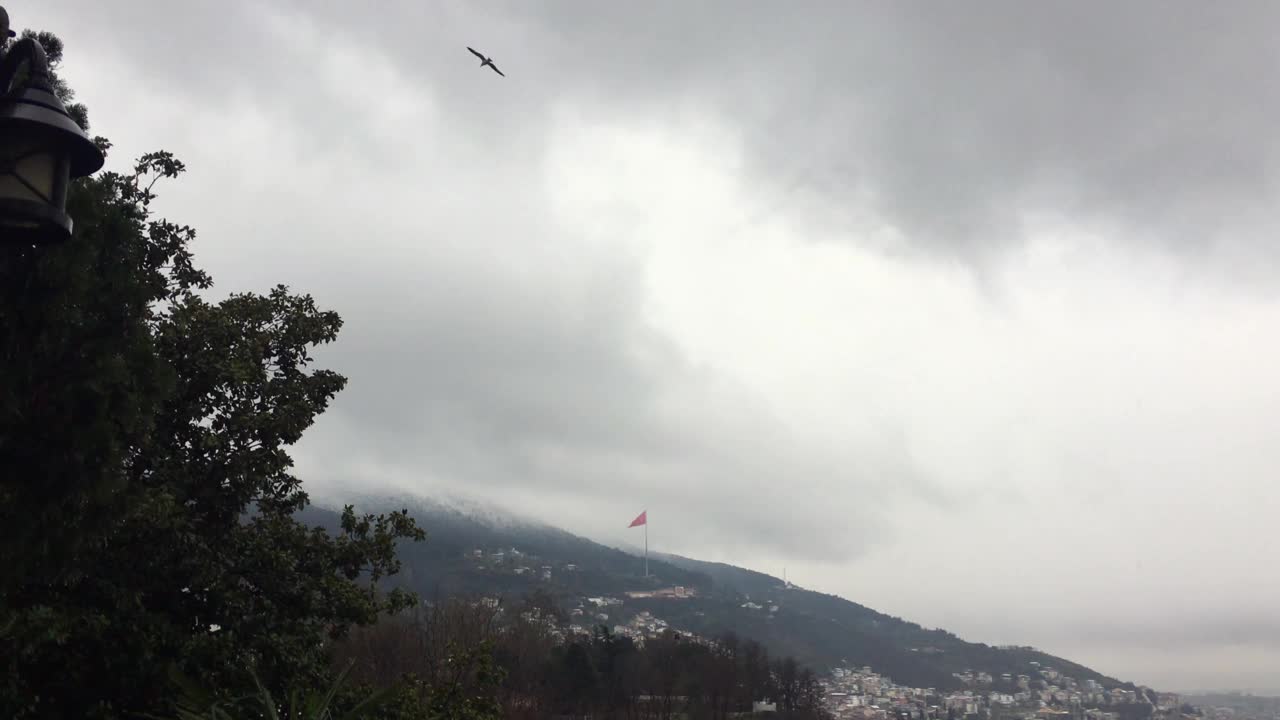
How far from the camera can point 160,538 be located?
11.1m

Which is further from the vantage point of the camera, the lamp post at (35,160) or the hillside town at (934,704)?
the hillside town at (934,704)

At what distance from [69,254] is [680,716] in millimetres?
57033

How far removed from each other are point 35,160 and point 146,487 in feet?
28.5

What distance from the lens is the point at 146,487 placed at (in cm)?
1066

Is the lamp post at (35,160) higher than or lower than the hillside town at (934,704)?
higher

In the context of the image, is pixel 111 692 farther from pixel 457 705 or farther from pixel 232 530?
pixel 457 705

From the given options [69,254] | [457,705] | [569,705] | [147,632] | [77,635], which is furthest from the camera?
[569,705]

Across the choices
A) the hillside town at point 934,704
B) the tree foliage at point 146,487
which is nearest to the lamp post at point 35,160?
the tree foliage at point 146,487

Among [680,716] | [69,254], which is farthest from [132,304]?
[680,716]

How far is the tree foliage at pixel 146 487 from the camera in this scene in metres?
5.75

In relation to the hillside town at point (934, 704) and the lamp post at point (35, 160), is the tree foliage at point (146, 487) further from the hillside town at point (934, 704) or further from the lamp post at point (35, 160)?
the hillside town at point (934, 704)

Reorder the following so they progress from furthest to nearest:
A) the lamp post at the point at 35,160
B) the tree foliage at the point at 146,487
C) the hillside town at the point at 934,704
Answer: the hillside town at the point at 934,704
the tree foliage at the point at 146,487
the lamp post at the point at 35,160

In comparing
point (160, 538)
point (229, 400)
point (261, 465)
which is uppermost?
point (229, 400)

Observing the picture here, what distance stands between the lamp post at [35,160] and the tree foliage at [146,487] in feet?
9.63
